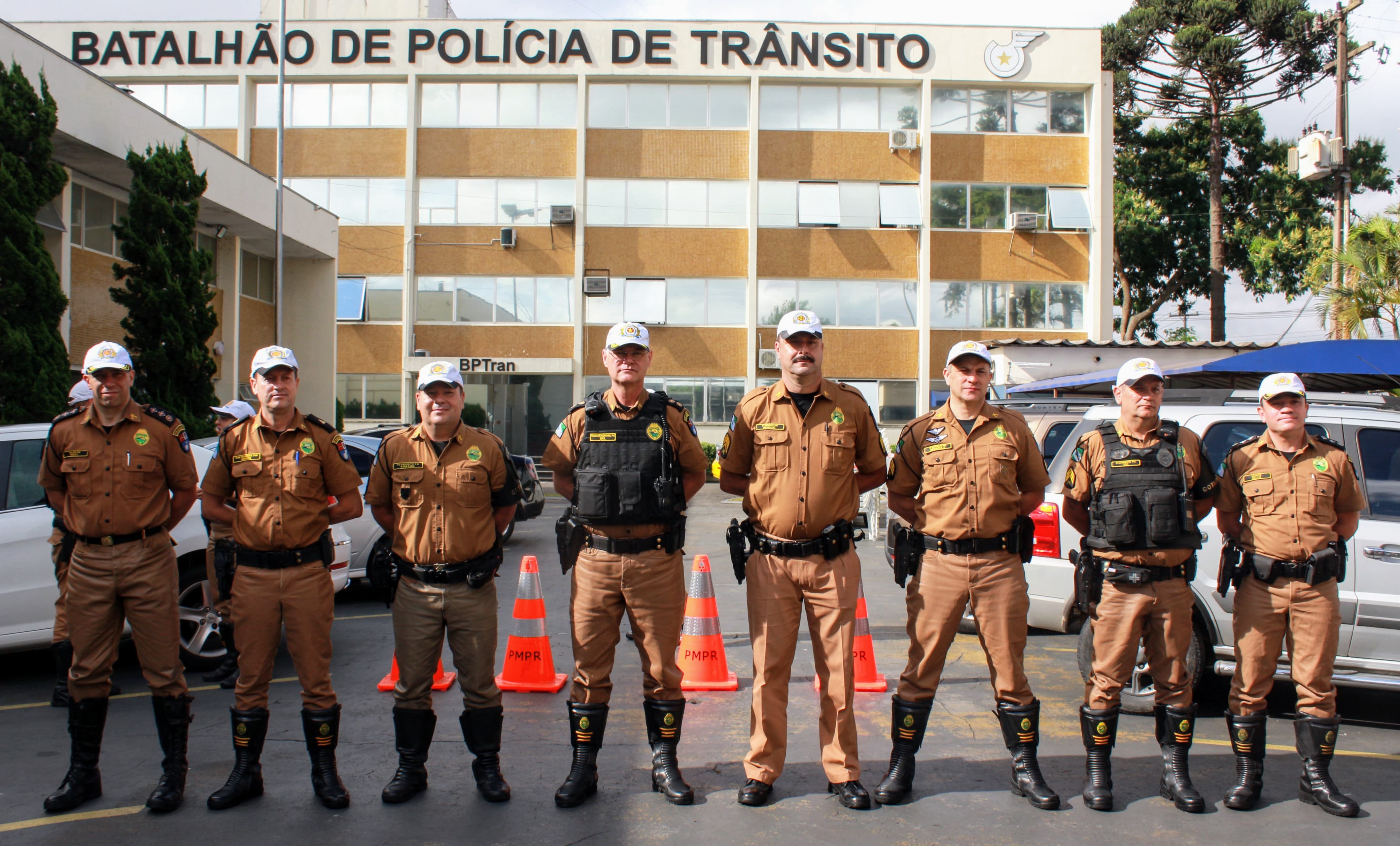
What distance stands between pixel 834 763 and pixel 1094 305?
25.5m

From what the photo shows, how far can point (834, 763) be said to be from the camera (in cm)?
435

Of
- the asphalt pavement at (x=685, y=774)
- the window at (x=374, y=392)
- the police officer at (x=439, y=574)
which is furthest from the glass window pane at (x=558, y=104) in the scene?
the police officer at (x=439, y=574)

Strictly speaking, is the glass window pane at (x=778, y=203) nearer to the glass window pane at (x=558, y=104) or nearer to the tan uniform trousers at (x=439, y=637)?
the glass window pane at (x=558, y=104)

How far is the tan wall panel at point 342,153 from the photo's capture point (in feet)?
89.4

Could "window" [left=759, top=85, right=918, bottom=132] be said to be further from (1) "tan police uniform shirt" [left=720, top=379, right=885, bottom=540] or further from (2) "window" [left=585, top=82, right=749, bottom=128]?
(1) "tan police uniform shirt" [left=720, top=379, right=885, bottom=540]

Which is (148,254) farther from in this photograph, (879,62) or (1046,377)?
(879,62)

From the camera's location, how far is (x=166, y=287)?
14.8 metres

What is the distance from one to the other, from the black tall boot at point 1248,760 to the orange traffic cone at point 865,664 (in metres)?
2.14

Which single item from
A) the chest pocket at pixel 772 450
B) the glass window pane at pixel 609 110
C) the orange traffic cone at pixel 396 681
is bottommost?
the orange traffic cone at pixel 396 681

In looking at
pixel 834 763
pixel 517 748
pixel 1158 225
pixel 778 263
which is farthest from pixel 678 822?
pixel 1158 225

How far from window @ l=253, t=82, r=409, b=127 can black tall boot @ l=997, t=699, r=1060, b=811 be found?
26.7 meters

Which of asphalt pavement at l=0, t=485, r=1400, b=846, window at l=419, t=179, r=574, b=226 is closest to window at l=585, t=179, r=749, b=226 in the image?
window at l=419, t=179, r=574, b=226

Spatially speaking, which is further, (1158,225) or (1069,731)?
(1158,225)

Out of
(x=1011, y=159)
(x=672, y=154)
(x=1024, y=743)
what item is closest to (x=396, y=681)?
(x=1024, y=743)
